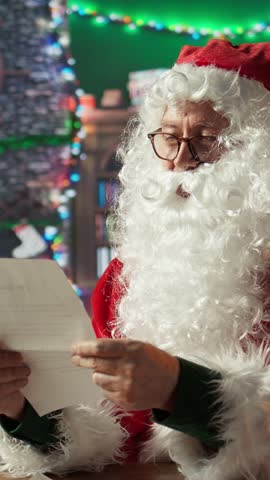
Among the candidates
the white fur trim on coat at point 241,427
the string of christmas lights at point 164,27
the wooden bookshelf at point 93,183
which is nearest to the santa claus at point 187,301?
the white fur trim on coat at point 241,427

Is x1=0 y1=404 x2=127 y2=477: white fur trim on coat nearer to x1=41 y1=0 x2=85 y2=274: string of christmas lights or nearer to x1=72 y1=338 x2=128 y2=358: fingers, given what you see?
x1=72 y1=338 x2=128 y2=358: fingers

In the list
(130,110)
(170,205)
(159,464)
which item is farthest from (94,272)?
(159,464)

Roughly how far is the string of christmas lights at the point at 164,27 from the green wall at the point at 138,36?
0.7 inches

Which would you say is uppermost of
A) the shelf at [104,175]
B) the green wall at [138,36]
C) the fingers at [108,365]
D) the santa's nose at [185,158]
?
the green wall at [138,36]

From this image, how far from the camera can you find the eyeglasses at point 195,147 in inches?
54.4

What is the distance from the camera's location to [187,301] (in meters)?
1.29

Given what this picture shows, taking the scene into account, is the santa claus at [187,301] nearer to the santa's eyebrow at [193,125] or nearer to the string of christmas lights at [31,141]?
the santa's eyebrow at [193,125]

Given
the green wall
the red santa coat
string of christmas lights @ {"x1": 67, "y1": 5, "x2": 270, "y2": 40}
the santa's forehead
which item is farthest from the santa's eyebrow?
string of christmas lights @ {"x1": 67, "y1": 5, "x2": 270, "y2": 40}

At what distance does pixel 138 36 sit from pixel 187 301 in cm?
235

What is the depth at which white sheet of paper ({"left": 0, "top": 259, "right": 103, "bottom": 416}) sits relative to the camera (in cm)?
96

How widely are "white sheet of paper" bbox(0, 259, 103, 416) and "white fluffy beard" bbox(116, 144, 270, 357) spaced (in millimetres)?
243

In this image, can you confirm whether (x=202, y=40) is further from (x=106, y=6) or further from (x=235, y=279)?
(x=235, y=279)

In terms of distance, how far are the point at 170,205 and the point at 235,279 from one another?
0.23m

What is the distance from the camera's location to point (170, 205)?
142 cm
